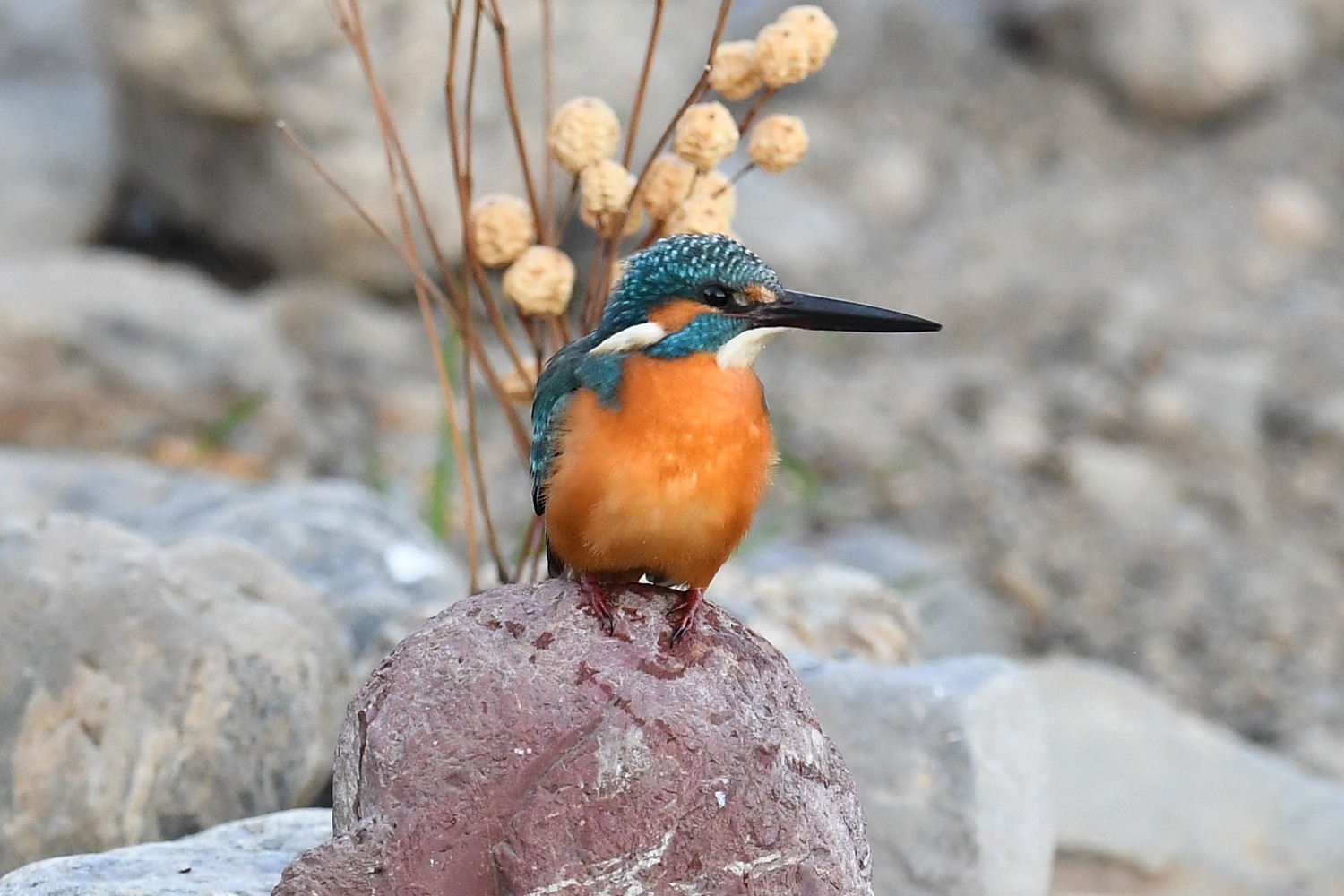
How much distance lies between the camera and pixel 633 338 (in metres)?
3.14

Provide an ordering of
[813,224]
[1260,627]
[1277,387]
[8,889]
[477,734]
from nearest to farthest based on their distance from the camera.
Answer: [477,734], [8,889], [1260,627], [1277,387], [813,224]

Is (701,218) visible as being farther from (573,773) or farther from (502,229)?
(573,773)

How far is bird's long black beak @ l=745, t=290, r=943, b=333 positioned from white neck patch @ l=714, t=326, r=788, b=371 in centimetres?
2

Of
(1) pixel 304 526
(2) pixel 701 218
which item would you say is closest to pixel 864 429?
(1) pixel 304 526

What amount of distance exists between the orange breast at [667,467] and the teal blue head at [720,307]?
0.04 meters

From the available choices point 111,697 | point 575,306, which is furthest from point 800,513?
point 111,697

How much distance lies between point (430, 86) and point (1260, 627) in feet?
14.7

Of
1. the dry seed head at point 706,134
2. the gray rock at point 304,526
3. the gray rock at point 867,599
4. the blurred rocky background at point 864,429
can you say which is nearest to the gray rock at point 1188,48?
the blurred rocky background at point 864,429

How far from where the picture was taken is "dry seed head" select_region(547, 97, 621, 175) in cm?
353

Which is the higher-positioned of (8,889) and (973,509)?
(8,889)

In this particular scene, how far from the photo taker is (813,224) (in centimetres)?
965

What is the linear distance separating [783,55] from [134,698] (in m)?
2.09

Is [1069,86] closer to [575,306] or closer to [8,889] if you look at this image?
[575,306]

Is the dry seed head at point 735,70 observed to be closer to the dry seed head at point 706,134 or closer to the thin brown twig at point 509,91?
the dry seed head at point 706,134
